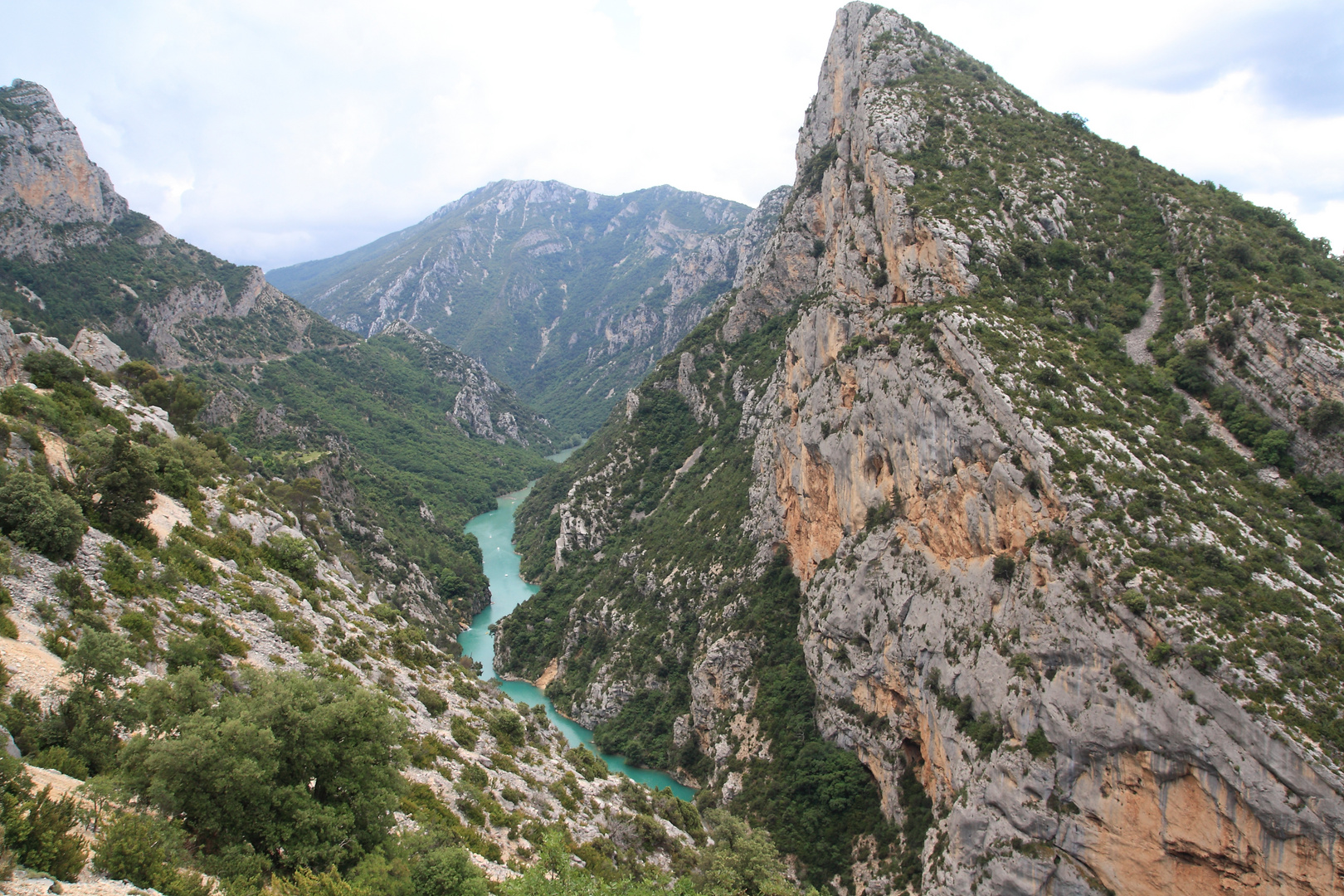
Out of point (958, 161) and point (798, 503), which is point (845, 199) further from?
point (798, 503)

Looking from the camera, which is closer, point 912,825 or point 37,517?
point 37,517

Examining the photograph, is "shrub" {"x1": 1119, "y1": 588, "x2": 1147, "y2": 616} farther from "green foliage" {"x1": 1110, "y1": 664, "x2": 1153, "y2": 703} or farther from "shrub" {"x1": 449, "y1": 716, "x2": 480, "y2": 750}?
"shrub" {"x1": 449, "y1": 716, "x2": 480, "y2": 750}

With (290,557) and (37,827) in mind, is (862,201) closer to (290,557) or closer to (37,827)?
(290,557)

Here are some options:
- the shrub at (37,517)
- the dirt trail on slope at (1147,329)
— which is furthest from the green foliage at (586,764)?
the dirt trail on slope at (1147,329)

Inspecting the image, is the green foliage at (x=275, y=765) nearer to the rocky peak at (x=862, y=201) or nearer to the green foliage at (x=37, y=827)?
the green foliage at (x=37, y=827)

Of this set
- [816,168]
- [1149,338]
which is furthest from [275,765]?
[816,168]

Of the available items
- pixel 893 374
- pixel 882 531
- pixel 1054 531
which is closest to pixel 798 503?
pixel 882 531
